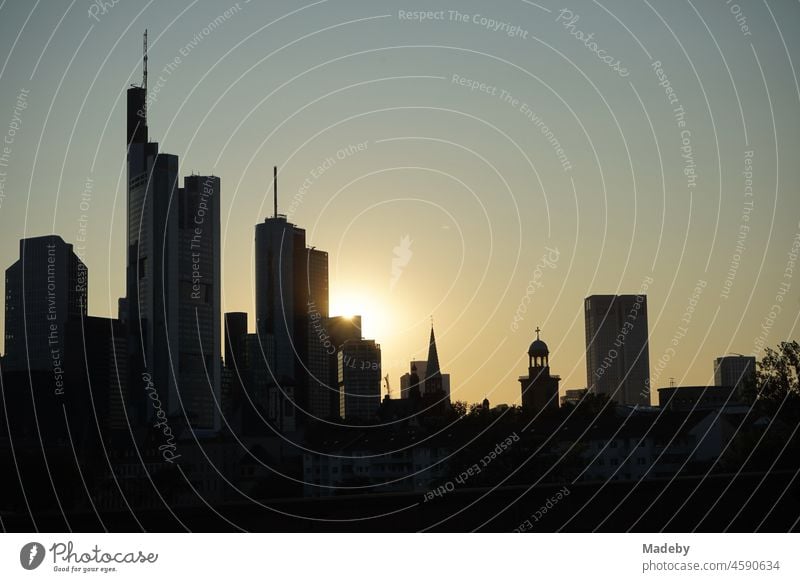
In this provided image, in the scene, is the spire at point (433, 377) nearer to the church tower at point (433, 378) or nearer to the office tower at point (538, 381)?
the church tower at point (433, 378)

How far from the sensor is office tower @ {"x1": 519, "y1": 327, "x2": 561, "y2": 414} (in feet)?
461

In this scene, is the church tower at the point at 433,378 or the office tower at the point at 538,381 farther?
the church tower at the point at 433,378

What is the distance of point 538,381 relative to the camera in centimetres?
14500

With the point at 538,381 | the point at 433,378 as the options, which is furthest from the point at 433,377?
the point at 538,381

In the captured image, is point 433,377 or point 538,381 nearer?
point 538,381

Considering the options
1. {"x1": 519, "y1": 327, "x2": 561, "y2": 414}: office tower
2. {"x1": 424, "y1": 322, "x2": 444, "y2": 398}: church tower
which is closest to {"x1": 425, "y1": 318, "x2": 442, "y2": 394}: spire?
{"x1": 424, "y1": 322, "x2": 444, "y2": 398}: church tower

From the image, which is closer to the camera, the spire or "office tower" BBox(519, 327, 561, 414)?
"office tower" BBox(519, 327, 561, 414)

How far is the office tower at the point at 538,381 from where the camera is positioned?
141 m

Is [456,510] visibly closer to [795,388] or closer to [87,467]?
[795,388]

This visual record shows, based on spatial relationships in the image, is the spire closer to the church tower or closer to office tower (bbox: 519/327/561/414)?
the church tower

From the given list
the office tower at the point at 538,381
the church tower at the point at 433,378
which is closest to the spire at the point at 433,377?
the church tower at the point at 433,378

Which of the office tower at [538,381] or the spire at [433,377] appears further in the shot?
the spire at [433,377]

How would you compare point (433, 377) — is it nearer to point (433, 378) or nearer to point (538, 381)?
point (433, 378)
